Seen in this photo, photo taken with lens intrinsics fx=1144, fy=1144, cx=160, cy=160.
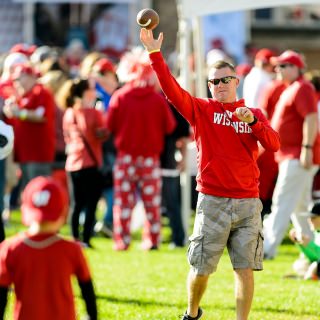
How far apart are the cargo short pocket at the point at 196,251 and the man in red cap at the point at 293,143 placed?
370 centimetres

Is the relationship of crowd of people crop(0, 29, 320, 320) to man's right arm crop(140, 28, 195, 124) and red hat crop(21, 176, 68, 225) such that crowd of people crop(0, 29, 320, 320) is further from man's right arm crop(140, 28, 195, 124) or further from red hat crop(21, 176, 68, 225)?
red hat crop(21, 176, 68, 225)

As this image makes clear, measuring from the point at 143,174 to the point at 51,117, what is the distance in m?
→ 1.31

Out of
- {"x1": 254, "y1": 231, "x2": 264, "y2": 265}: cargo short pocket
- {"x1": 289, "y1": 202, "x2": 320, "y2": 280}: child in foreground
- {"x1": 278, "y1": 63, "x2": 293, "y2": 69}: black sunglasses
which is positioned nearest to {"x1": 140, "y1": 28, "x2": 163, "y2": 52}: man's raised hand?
{"x1": 254, "y1": 231, "x2": 264, "y2": 265}: cargo short pocket

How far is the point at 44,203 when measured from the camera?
5.26 m

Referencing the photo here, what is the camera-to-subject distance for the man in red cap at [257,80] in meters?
13.0

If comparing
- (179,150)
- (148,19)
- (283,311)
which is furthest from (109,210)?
(148,19)

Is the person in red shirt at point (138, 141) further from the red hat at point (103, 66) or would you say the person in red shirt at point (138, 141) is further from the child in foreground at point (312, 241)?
the child in foreground at point (312, 241)

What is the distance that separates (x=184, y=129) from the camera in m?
12.9

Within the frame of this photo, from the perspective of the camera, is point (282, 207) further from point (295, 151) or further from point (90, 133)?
point (90, 133)

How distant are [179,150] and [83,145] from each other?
1957 millimetres

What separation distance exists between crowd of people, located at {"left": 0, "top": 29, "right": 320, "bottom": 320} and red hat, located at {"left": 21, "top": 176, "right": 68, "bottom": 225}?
188cm

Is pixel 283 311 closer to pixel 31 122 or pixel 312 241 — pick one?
pixel 312 241

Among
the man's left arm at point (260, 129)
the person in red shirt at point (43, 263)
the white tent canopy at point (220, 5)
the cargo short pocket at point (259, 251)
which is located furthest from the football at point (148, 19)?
the white tent canopy at point (220, 5)

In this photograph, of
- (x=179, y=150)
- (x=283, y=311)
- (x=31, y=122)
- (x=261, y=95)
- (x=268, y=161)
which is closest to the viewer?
(x=283, y=311)
